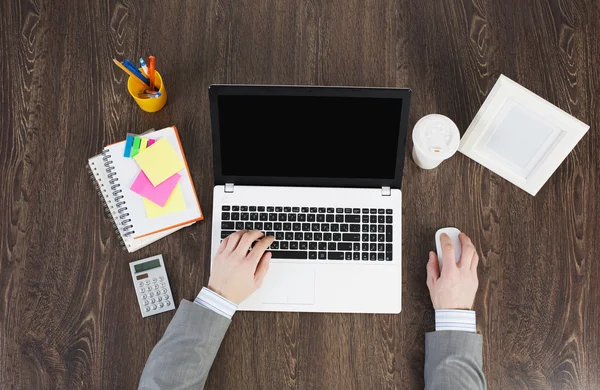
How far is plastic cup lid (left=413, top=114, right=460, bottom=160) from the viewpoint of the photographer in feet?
3.74

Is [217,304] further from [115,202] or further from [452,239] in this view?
[452,239]

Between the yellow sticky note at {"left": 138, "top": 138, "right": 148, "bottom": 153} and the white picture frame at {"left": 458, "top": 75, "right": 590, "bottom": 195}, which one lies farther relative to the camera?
the yellow sticky note at {"left": 138, "top": 138, "right": 148, "bottom": 153}

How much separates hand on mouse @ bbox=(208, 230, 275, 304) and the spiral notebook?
116 millimetres

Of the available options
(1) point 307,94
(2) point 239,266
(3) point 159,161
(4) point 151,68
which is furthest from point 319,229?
(4) point 151,68

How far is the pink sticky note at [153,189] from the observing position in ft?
3.93

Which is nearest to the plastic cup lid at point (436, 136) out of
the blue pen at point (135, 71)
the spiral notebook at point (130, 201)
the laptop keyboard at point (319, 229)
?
the laptop keyboard at point (319, 229)

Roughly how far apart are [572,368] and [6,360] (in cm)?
127

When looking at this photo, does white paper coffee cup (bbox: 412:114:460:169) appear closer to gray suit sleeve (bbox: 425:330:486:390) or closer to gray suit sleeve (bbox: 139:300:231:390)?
gray suit sleeve (bbox: 425:330:486:390)

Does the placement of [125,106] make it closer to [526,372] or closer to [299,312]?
[299,312]

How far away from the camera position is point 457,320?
3.73 feet

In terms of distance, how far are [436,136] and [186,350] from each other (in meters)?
0.71

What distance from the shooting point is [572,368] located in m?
1.17

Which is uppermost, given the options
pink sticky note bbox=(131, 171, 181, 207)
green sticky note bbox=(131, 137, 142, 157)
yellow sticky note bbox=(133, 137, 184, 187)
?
green sticky note bbox=(131, 137, 142, 157)

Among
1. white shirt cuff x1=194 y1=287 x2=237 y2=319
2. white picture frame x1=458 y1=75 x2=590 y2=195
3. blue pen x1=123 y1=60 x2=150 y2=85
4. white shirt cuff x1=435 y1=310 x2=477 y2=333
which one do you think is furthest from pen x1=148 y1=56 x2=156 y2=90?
white shirt cuff x1=435 y1=310 x2=477 y2=333
